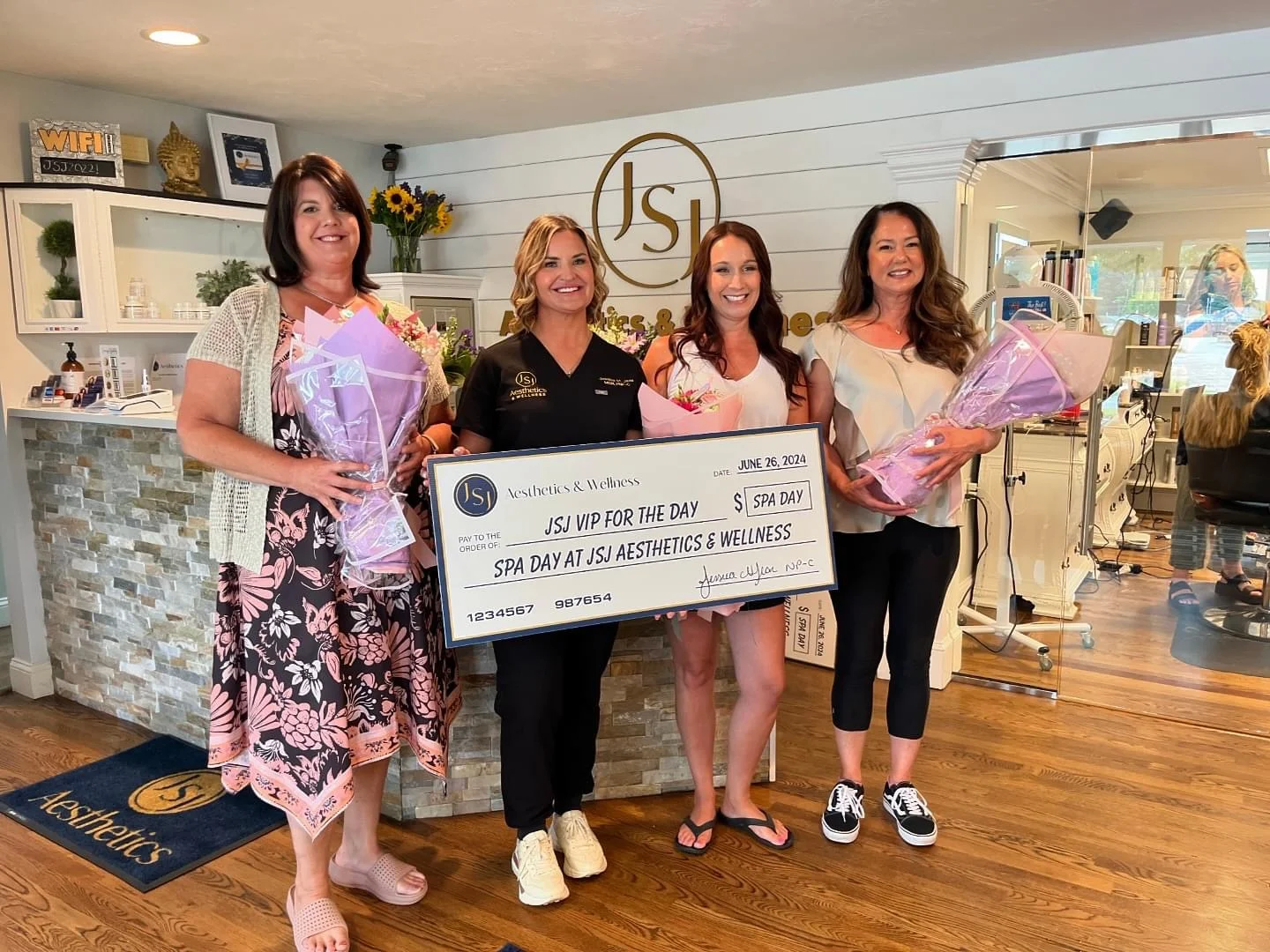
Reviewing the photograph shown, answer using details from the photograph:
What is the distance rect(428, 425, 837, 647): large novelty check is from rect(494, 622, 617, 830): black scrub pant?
142 mm

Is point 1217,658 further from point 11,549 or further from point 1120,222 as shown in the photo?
point 11,549

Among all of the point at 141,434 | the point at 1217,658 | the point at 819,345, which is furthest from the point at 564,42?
the point at 1217,658

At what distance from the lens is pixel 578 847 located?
2125mm

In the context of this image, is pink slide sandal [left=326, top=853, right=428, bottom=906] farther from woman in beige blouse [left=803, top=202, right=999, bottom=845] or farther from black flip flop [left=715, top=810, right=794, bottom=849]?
woman in beige blouse [left=803, top=202, right=999, bottom=845]

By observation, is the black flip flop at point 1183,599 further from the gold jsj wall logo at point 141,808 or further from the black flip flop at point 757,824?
the gold jsj wall logo at point 141,808

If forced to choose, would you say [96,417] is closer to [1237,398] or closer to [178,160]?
[178,160]

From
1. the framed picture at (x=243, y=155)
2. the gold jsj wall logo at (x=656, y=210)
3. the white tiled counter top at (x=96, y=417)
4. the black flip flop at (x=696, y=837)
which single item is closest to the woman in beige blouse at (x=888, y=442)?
the black flip flop at (x=696, y=837)

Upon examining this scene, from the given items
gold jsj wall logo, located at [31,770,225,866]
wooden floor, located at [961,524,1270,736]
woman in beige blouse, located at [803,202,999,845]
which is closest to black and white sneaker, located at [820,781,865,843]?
woman in beige blouse, located at [803,202,999,845]

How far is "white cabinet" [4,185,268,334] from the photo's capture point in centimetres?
316

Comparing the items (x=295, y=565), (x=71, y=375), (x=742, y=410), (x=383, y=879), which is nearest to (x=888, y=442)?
(x=742, y=410)

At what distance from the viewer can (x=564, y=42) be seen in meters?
2.91

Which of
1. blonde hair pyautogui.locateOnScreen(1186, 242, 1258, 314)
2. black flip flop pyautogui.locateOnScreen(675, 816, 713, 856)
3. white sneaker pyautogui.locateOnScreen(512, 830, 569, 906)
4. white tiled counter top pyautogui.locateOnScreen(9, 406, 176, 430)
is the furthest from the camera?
blonde hair pyautogui.locateOnScreen(1186, 242, 1258, 314)

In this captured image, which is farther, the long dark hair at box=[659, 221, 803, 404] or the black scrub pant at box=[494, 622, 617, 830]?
the long dark hair at box=[659, 221, 803, 404]

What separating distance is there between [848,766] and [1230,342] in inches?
85.9
